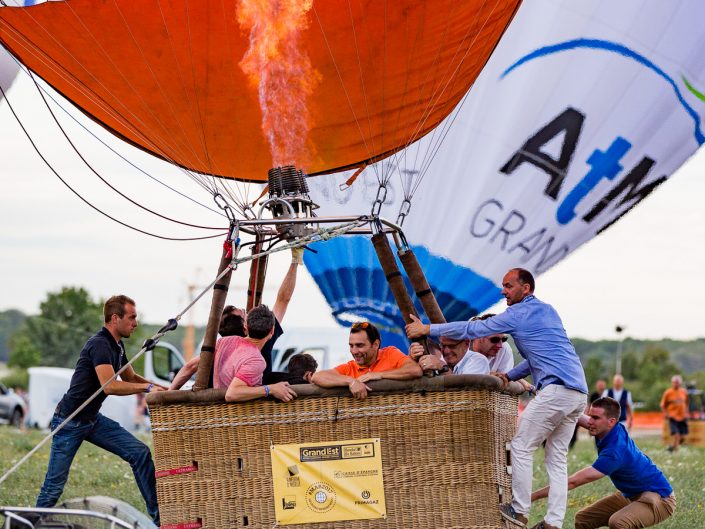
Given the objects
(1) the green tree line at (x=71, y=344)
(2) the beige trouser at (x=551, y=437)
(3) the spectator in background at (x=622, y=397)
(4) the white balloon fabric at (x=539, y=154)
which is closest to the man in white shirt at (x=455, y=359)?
(2) the beige trouser at (x=551, y=437)

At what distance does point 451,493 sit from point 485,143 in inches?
213

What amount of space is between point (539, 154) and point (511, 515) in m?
5.24

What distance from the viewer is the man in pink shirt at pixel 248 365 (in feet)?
15.2

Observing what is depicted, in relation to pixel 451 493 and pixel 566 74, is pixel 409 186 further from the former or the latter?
pixel 451 493

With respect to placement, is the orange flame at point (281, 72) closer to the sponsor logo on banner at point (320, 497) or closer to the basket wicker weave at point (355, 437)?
the basket wicker weave at point (355, 437)

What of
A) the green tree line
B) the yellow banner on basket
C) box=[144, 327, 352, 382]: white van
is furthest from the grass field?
the green tree line

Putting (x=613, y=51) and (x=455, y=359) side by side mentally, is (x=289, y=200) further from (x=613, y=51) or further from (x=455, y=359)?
(x=613, y=51)

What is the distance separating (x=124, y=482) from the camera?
8.50 meters

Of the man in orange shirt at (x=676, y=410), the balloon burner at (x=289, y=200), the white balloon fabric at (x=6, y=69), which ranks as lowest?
the man in orange shirt at (x=676, y=410)

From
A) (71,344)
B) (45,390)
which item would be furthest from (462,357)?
(71,344)

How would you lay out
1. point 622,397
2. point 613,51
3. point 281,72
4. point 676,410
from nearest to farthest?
point 281,72 < point 613,51 < point 622,397 < point 676,410

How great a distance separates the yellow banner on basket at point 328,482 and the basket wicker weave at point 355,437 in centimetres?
3

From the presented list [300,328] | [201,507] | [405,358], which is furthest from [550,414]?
[300,328]

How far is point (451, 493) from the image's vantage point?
4.57 meters
